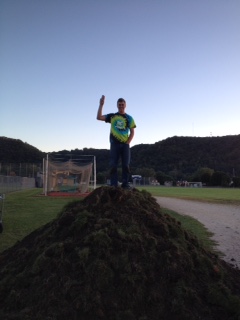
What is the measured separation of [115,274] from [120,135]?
3428 millimetres

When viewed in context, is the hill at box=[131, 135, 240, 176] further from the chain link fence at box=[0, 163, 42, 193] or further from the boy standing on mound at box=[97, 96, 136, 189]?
the boy standing on mound at box=[97, 96, 136, 189]

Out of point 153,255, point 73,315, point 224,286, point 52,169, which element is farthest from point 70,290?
point 52,169

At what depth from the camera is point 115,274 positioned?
→ 3.95 meters

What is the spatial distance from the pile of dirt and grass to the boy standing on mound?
2000mm

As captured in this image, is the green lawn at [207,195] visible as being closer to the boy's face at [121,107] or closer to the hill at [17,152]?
the boy's face at [121,107]

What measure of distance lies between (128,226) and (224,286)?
127 centimetres

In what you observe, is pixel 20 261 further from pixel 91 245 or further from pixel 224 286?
pixel 224 286

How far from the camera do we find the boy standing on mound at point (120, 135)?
23.0 ft

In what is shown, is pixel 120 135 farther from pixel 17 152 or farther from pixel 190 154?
pixel 190 154

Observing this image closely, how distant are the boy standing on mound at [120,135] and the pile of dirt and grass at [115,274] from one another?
2.00 metres

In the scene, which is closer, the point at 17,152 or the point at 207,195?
the point at 207,195

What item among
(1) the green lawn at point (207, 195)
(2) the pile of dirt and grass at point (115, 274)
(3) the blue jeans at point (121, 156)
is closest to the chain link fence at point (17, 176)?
(1) the green lawn at point (207, 195)

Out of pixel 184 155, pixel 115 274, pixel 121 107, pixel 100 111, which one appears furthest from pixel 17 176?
pixel 184 155

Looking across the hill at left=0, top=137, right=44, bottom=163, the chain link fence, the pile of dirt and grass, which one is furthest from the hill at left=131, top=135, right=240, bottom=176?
the pile of dirt and grass
